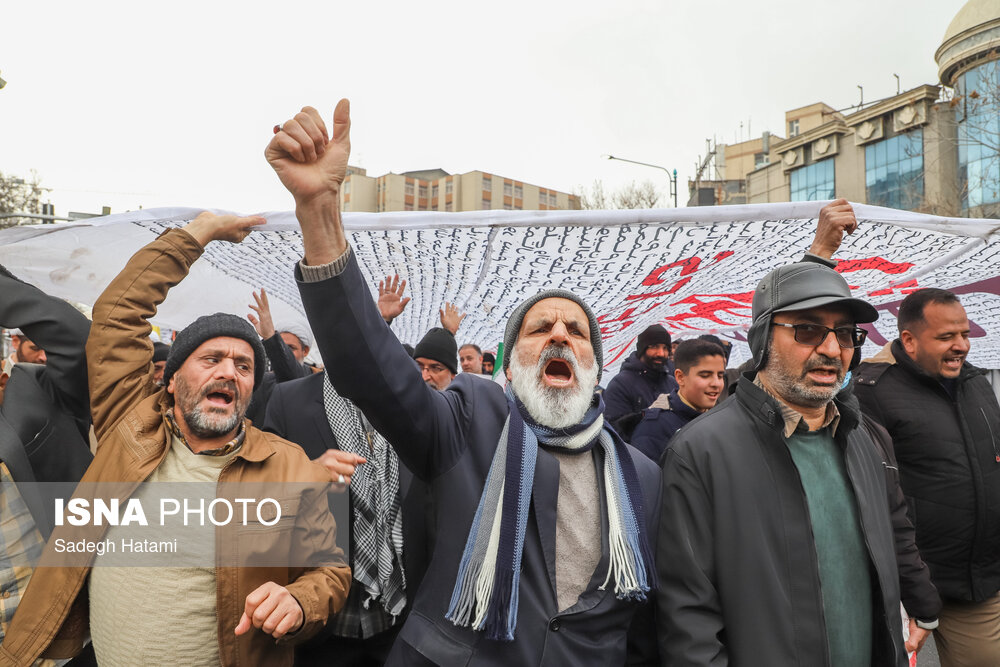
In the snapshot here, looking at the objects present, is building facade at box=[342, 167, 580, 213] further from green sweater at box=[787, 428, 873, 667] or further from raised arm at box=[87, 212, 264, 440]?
green sweater at box=[787, 428, 873, 667]

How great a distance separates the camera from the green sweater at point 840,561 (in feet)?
6.52

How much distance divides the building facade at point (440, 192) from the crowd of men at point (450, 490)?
73.8m

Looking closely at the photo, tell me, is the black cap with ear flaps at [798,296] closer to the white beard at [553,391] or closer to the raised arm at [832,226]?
the raised arm at [832,226]

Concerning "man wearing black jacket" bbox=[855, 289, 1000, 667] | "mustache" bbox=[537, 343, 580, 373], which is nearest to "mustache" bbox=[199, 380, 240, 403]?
"mustache" bbox=[537, 343, 580, 373]

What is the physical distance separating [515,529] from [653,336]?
125 inches

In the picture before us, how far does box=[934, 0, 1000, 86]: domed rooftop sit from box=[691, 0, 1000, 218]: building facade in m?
0.03

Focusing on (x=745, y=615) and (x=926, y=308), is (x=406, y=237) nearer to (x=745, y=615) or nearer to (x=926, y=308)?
(x=745, y=615)

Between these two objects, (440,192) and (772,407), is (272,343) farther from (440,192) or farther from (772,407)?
(440,192)

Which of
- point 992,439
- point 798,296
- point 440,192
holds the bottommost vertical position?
point 992,439

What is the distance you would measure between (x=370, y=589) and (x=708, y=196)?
27.3 meters

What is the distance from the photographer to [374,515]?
8.41ft

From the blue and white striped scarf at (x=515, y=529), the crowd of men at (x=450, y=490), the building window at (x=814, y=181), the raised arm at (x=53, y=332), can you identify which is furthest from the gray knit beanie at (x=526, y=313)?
the building window at (x=814, y=181)

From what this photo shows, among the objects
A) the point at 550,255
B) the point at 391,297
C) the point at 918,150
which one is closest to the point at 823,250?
the point at 550,255

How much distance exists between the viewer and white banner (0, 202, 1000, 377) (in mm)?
2850
